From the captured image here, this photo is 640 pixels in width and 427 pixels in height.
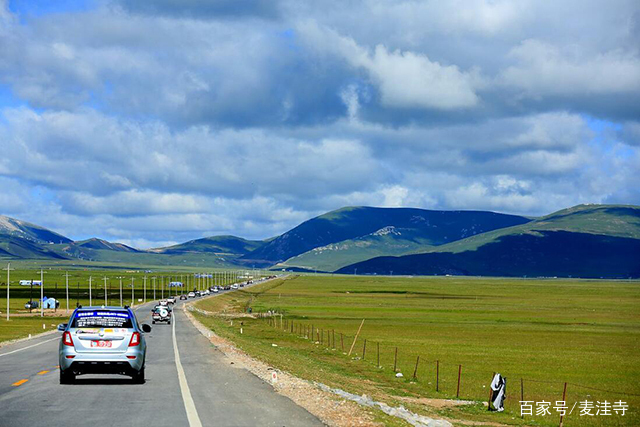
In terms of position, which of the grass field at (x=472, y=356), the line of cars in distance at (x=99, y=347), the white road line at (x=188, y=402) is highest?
the line of cars in distance at (x=99, y=347)

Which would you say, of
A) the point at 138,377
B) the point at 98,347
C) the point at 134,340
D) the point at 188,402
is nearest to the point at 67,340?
the point at 98,347

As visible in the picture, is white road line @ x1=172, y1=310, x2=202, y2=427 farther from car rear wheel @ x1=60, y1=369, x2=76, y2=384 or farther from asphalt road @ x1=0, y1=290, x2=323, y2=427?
car rear wheel @ x1=60, y1=369, x2=76, y2=384

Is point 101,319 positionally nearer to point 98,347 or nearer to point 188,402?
point 98,347

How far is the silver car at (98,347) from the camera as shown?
25656 mm

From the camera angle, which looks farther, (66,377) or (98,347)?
(66,377)

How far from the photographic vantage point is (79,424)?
17.6 m

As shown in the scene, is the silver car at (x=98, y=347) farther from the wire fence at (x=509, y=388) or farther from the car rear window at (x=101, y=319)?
the wire fence at (x=509, y=388)

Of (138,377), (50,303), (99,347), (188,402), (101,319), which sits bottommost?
(188,402)

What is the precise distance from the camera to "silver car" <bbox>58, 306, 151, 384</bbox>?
25.7 metres

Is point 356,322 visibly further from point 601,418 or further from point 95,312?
point 95,312

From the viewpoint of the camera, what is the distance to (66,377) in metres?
26.1

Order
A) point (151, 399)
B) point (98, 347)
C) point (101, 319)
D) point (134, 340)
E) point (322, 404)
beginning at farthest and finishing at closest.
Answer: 1. point (101, 319)
2. point (134, 340)
3. point (98, 347)
4. point (322, 404)
5. point (151, 399)

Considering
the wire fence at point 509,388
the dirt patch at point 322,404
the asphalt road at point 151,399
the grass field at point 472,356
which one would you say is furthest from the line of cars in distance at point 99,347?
the wire fence at point 509,388

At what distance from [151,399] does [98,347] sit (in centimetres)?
426
